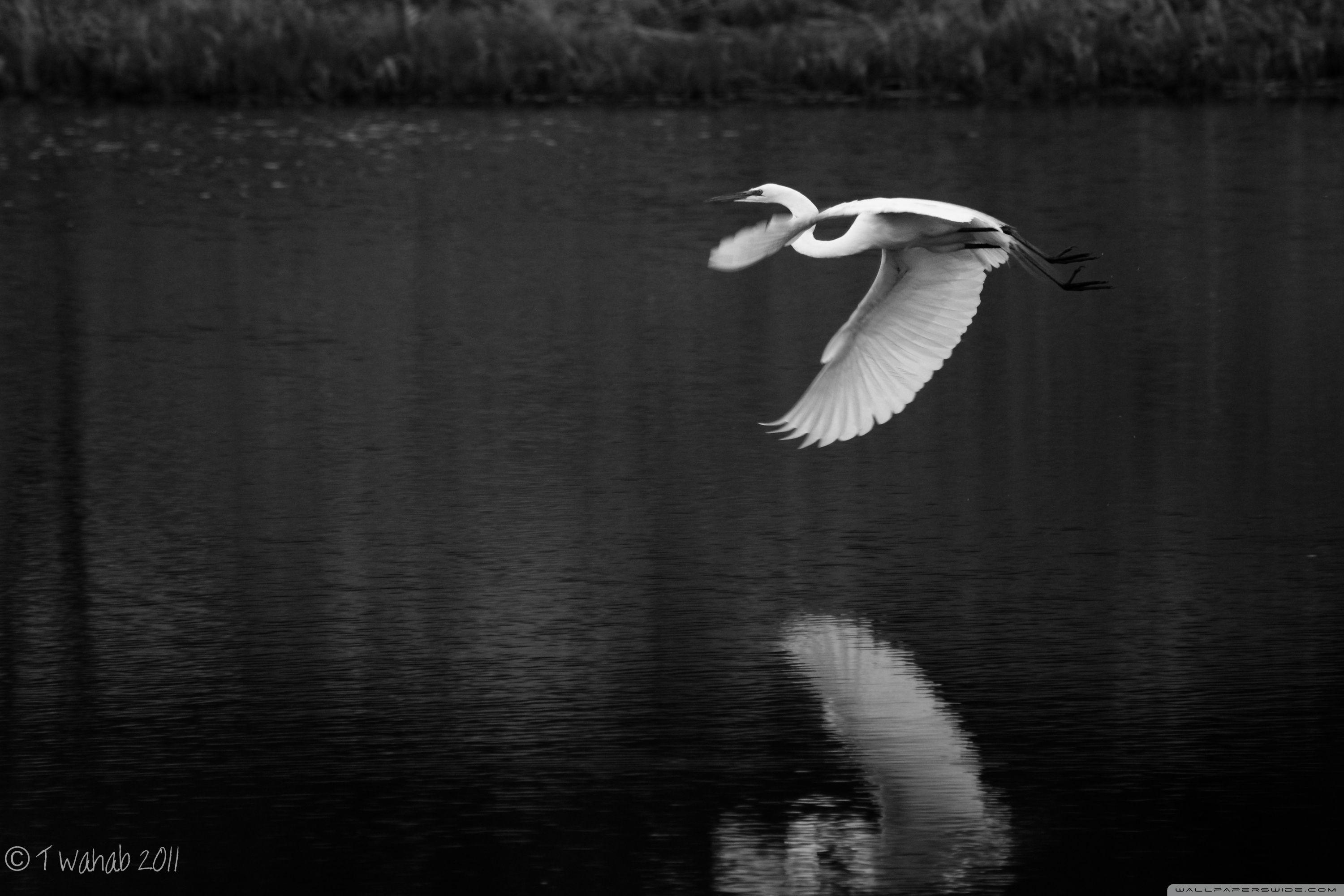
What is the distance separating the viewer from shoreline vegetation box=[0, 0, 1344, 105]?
21.6 meters

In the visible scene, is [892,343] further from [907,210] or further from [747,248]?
[747,248]

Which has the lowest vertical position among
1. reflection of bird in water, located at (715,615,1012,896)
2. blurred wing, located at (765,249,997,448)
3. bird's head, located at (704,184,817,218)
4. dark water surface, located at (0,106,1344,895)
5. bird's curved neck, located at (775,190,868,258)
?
reflection of bird in water, located at (715,615,1012,896)

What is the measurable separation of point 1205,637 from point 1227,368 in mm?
4066

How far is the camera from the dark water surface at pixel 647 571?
195 inches

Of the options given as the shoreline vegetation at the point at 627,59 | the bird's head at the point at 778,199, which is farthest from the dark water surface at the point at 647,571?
the shoreline vegetation at the point at 627,59

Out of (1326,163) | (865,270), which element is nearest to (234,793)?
(865,270)

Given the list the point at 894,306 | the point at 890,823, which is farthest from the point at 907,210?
the point at 890,823

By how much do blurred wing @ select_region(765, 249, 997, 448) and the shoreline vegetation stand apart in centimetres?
1412

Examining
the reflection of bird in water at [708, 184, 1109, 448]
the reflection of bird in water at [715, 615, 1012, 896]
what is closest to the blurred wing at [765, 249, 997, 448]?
the reflection of bird in water at [708, 184, 1109, 448]

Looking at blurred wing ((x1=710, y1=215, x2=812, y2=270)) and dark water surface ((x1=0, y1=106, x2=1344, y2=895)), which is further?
blurred wing ((x1=710, y1=215, x2=812, y2=270))

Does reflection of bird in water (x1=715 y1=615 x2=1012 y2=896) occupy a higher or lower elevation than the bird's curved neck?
lower

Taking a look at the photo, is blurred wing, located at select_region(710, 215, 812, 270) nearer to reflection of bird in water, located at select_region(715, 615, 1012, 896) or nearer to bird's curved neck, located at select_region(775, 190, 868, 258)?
bird's curved neck, located at select_region(775, 190, 868, 258)

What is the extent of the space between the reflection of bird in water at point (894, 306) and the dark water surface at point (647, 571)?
0.44 m

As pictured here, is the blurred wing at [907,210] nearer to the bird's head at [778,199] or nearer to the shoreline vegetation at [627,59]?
the bird's head at [778,199]
